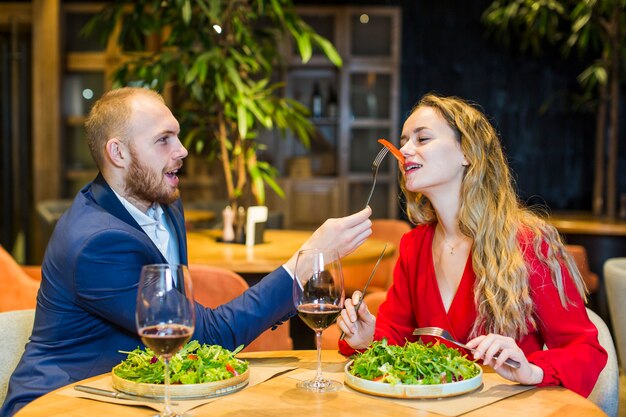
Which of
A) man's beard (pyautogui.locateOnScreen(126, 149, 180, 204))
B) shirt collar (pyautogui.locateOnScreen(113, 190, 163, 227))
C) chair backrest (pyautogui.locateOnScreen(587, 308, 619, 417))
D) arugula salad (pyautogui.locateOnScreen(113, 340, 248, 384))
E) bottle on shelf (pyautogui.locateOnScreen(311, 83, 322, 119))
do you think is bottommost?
chair backrest (pyautogui.locateOnScreen(587, 308, 619, 417))

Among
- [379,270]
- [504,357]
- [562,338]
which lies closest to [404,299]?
[562,338]

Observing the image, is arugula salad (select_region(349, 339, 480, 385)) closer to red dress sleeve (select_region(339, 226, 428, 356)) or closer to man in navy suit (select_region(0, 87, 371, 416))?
man in navy suit (select_region(0, 87, 371, 416))

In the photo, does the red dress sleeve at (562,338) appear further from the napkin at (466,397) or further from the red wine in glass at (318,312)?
the red wine in glass at (318,312)

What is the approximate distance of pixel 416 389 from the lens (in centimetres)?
165

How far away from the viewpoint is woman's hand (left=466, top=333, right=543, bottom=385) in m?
1.75

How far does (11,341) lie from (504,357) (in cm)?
124

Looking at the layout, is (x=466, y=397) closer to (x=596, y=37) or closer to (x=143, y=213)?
(x=143, y=213)

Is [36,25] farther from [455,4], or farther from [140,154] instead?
[140,154]

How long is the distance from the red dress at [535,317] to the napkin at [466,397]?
0.31ft

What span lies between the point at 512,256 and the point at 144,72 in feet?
9.04

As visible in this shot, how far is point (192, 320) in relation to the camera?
1.49m

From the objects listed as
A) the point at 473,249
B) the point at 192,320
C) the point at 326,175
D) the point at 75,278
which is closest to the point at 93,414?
the point at 192,320

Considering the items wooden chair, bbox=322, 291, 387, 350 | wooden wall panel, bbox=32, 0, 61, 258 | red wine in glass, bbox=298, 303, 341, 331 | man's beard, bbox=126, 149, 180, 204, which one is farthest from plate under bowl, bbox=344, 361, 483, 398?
wooden wall panel, bbox=32, 0, 61, 258

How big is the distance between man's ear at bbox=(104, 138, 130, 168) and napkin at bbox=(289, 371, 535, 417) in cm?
80
